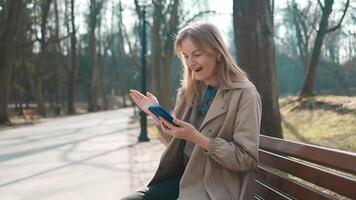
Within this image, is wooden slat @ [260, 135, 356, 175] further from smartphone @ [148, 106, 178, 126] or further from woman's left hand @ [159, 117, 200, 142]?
smartphone @ [148, 106, 178, 126]

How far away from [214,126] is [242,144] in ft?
0.84

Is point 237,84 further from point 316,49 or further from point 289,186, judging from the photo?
point 316,49

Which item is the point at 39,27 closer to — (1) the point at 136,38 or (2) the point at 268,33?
(1) the point at 136,38

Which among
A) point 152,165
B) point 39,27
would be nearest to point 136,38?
point 39,27

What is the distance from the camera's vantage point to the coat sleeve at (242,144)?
10.1ft

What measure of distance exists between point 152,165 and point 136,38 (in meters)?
37.2

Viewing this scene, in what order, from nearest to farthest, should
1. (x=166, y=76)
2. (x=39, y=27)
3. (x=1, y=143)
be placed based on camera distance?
(x=1, y=143) < (x=166, y=76) < (x=39, y=27)

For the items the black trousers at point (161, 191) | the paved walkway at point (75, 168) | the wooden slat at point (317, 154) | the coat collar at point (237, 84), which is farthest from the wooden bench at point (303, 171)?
the paved walkway at point (75, 168)

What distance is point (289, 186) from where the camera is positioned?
3.51m

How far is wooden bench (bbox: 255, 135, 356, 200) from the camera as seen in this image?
9.06ft

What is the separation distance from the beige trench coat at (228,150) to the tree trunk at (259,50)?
5.49 meters

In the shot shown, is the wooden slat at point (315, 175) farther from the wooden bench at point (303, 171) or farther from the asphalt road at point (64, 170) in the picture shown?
the asphalt road at point (64, 170)

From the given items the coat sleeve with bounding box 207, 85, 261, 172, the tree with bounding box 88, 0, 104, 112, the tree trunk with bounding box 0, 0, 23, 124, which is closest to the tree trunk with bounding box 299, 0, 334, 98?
the tree trunk with bounding box 0, 0, 23, 124

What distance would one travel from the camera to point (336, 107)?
14.7 metres
